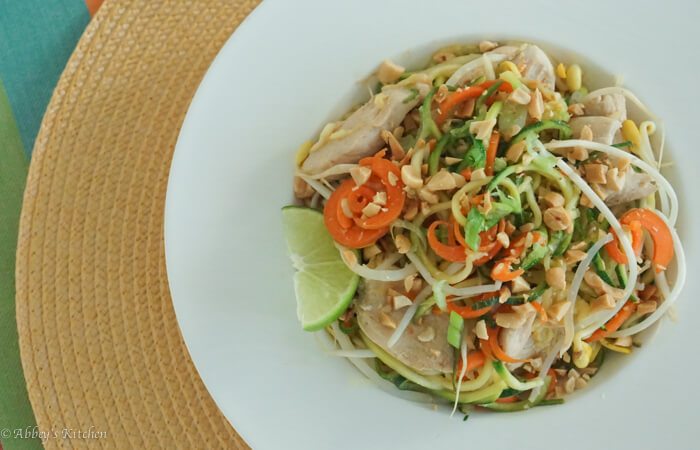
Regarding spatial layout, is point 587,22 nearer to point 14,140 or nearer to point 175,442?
point 175,442

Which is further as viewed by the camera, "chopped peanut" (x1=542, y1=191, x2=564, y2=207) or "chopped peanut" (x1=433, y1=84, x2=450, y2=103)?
"chopped peanut" (x1=433, y1=84, x2=450, y2=103)

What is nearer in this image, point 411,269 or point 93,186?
point 411,269

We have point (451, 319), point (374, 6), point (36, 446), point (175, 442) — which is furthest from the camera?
point (36, 446)

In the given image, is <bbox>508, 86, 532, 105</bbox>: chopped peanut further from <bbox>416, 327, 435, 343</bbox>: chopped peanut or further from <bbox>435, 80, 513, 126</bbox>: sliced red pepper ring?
<bbox>416, 327, 435, 343</bbox>: chopped peanut

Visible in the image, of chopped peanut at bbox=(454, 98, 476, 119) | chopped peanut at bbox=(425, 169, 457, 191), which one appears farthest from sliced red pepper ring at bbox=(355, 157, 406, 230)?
chopped peanut at bbox=(454, 98, 476, 119)

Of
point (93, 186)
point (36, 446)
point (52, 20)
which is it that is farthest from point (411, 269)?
point (52, 20)

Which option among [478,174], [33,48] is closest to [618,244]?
[478,174]
